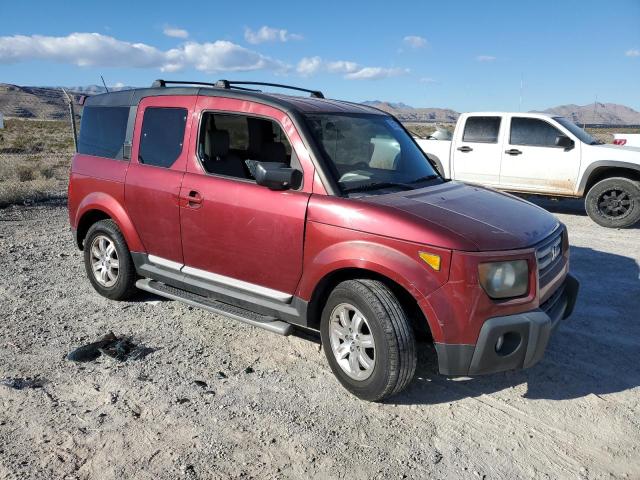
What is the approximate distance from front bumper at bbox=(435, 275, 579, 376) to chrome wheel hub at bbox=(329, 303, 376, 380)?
1.58 ft

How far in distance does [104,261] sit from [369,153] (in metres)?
2.84

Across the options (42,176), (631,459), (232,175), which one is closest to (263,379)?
(232,175)

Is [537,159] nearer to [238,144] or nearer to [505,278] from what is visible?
[238,144]

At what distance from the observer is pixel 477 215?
11.6 ft

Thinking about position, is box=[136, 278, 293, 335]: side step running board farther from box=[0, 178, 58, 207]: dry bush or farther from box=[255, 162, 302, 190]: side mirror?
box=[0, 178, 58, 207]: dry bush

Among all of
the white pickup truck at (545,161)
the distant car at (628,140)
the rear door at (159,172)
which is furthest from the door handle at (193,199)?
the distant car at (628,140)

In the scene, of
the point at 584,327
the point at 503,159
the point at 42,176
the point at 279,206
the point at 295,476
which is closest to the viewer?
the point at 295,476

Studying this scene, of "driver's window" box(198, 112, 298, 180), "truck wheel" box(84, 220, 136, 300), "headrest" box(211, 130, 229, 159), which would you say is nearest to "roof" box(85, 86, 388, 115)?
"driver's window" box(198, 112, 298, 180)

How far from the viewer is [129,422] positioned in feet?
10.6

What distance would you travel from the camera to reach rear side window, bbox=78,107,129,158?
16.4 ft

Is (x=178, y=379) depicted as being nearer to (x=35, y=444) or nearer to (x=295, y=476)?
(x=35, y=444)

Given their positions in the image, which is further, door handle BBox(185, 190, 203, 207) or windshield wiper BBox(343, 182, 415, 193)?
door handle BBox(185, 190, 203, 207)

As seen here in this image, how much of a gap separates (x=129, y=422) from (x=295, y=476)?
1.12m

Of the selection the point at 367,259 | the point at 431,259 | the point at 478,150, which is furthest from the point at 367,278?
the point at 478,150
